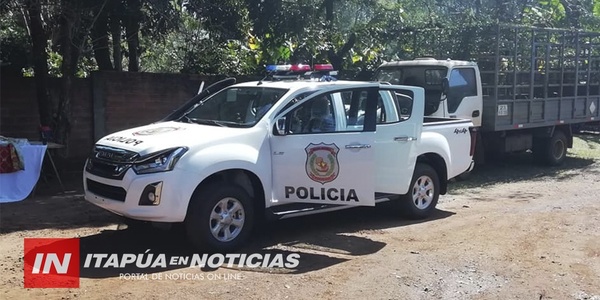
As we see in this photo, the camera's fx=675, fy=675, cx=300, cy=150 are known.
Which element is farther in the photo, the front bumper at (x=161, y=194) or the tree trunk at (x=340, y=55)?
the tree trunk at (x=340, y=55)

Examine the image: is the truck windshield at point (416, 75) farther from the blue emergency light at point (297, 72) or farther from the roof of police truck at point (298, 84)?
the roof of police truck at point (298, 84)

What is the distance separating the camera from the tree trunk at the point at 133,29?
420 inches

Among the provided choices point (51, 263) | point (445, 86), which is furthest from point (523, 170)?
point (51, 263)

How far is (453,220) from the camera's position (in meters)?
8.88

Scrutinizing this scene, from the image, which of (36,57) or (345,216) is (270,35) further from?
(345,216)

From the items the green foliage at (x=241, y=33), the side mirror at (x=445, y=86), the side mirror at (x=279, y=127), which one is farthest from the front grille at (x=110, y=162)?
the side mirror at (x=445, y=86)

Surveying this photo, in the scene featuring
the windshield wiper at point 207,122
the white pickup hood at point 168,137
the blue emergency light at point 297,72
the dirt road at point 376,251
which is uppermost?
the blue emergency light at point 297,72

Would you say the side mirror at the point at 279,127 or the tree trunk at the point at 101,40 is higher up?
the tree trunk at the point at 101,40

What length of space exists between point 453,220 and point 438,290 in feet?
10.1

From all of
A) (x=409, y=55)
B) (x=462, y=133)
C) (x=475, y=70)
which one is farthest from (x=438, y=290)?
(x=409, y=55)

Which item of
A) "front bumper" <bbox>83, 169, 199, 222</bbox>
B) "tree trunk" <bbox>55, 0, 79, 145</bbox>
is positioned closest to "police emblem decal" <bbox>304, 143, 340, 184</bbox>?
"front bumper" <bbox>83, 169, 199, 222</bbox>

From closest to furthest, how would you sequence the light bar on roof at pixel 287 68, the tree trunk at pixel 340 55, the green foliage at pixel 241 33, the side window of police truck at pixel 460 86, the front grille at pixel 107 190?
the front grille at pixel 107 190 → the light bar on roof at pixel 287 68 → the green foliage at pixel 241 33 → the side window of police truck at pixel 460 86 → the tree trunk at pixel 340 55

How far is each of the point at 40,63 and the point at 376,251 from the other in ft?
21.9

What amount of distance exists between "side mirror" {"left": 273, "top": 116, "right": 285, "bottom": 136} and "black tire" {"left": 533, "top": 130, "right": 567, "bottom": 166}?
915cm
